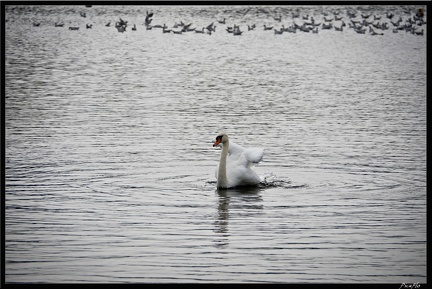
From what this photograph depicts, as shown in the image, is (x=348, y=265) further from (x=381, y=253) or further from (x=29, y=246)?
(x=29, y=246)

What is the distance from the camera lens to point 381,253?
933cm

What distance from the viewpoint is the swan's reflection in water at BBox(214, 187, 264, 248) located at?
10203 mm

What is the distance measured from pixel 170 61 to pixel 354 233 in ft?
83.1

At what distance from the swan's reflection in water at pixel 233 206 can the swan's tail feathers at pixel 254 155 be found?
468mm

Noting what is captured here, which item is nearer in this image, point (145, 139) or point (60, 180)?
point (60, 180)

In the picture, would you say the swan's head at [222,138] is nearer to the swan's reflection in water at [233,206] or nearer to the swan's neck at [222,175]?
the swan's neck at [222,175]

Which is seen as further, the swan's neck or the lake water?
the swan's neck

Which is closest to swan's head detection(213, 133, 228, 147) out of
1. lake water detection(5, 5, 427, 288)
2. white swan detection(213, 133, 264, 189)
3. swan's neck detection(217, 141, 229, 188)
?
white swan detection(213, 133, 264, 189)

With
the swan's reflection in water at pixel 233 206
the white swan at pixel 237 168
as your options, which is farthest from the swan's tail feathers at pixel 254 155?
the swan's reflection in water at pixel 233 206

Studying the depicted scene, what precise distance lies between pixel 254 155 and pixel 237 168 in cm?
38

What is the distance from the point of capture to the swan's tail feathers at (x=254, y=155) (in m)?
12.6

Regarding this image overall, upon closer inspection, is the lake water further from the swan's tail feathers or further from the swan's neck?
the swan's tail feathers

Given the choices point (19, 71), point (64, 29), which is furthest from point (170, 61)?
point (64, 29)

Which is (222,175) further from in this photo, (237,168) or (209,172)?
(209,172)
